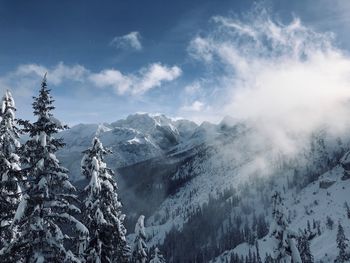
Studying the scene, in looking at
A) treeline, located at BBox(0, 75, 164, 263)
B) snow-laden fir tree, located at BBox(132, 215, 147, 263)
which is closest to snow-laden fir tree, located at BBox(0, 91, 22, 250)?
treeline, located at BBox(0, 75, 164, 263)

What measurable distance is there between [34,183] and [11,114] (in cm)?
524

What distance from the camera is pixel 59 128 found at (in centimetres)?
2205

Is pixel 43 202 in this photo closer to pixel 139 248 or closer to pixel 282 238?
pixel 139 248

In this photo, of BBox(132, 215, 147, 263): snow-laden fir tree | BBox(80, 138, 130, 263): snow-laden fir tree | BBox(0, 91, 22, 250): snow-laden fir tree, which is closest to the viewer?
BBox(0, 91, 22, 250): snow-laden fir tree

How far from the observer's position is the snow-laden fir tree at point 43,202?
20.0 m

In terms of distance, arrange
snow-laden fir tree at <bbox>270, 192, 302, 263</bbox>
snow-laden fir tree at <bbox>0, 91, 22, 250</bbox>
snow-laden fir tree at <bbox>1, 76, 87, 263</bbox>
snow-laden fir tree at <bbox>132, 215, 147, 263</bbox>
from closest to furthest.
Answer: snow-laden fir tree at <bbox>1, 76, 87, 263</bbox> → snow-laden fir tree at <bbox>0, 91, 22, 250</bbox> → snow-laden fir tree at <bbox>270, 192, 302, 263</bbox> → snow-laden fir tree at <bbox>132, 215, 147, 263</bbox>

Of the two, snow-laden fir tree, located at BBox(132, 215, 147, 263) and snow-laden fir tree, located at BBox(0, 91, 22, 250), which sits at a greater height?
snow-laden fir tree, located at BBox(0, 91, 22, 250)

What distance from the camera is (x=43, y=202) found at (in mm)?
20844

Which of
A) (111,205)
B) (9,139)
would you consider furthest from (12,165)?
(111,205)

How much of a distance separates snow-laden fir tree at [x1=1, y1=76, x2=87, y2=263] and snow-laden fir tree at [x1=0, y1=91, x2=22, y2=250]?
148 centimetres

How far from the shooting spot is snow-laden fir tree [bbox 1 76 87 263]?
20.0 m

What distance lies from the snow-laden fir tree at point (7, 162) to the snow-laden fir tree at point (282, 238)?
76.4ft

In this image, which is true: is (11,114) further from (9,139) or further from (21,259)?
(21,259)

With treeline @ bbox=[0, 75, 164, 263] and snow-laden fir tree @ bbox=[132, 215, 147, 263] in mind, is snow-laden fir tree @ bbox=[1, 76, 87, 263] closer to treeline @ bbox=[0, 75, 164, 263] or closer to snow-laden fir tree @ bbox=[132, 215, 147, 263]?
treeline @ bbox=[0, 75, 164, 263]
